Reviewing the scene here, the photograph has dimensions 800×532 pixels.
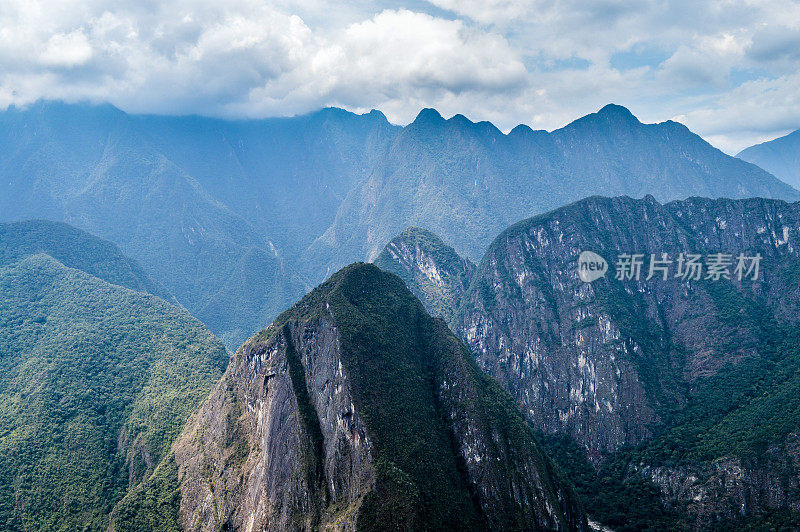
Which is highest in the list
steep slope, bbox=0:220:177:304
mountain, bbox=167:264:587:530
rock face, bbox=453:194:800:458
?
steep slope, bbox=0:220:177:304

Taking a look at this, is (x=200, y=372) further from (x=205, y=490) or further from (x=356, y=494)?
(x=356, y=494)

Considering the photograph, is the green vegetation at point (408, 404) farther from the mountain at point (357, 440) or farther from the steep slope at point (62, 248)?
the steep slope at point (62, 248)

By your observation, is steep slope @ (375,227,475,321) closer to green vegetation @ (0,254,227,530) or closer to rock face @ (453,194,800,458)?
rock face @ (453,194,800,458)

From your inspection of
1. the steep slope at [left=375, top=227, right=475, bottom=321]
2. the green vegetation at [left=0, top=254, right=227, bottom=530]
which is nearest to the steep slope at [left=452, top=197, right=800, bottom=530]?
the steep slope at [left=375, top=227, right=475, bottom=321]

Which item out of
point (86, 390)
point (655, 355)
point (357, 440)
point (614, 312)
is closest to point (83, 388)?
point (86, 390)

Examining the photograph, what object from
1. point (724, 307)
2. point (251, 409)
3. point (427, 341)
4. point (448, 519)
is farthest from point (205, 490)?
point (724, 307)

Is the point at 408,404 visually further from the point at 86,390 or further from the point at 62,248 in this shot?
the point at 62,248
